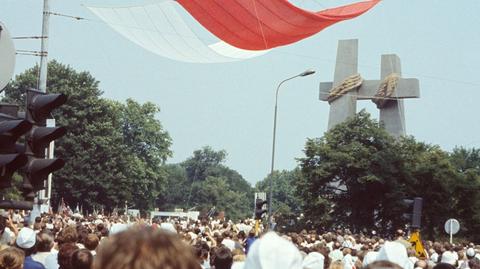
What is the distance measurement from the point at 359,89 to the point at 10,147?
2242 inches

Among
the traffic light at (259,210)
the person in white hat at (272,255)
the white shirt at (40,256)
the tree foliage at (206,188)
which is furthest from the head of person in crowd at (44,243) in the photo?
the tree foliage at (206,188)

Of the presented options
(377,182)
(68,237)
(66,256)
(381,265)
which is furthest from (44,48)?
(377,182)

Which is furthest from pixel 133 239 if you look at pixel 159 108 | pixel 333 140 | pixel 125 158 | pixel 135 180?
pixel 159 108

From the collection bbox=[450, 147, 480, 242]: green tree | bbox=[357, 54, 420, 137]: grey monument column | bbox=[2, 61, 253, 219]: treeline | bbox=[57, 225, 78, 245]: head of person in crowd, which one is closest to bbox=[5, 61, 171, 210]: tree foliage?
bbox=[2, 61, 253, 219]: treeline

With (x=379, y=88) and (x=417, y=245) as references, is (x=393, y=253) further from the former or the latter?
(x=379, y=88)

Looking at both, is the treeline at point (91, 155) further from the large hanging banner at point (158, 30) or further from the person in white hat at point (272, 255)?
the person in white hat at point (272, 255)

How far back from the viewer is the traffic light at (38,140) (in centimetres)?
786

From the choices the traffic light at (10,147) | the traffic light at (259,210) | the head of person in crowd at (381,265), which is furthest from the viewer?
the traffic light at (259,210)

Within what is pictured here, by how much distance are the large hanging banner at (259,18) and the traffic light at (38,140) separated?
13461 millimetres

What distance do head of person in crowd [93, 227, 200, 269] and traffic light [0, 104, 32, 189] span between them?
197 inches

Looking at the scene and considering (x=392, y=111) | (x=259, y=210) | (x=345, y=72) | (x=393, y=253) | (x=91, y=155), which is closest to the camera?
(x=393, y=253)

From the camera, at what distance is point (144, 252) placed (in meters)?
2.46

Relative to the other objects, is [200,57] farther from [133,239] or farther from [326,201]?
[326,201]

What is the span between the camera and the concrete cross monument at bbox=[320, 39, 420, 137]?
62.3 meters
